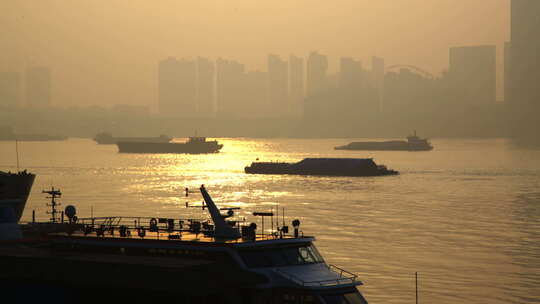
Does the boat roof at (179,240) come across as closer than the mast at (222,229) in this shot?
Yes

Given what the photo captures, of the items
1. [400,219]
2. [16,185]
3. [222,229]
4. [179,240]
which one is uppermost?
[16,185]

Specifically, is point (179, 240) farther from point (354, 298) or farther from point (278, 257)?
point (354, 298)

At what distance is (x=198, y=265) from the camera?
4053 cm

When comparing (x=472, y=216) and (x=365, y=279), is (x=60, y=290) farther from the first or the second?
(x=472, y=216)

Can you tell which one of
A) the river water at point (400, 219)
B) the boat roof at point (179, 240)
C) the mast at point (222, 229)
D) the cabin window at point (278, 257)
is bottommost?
the river water at point (400, 219)

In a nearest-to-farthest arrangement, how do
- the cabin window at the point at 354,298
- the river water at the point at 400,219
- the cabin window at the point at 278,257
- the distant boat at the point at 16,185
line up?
the cabin window at the point at 354,298 → the cabin window at the point at 278,257 → the river water at the point at 400,219 → the distant boat at the point at 16,185

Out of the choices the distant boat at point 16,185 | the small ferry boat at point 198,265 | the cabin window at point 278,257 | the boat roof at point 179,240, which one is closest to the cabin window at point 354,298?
the small ferry boat at point 198,265

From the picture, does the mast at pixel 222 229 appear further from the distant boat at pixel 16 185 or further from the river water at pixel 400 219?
the distant boat at pixel 16 185

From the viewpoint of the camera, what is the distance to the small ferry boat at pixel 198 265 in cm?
3922

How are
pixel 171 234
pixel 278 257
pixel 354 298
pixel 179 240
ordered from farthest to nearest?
pixel 171 234
pixel 179 240
pixel 278 257
pixel 354 298

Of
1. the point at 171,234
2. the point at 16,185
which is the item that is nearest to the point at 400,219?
the point at 16,185

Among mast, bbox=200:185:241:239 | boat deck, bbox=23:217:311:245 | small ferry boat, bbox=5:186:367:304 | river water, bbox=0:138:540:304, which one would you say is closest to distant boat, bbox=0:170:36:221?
river water, bbox=0:138:540:304

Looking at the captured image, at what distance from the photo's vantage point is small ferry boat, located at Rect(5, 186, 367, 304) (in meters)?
39.2

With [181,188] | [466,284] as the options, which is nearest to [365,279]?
[466,284]
